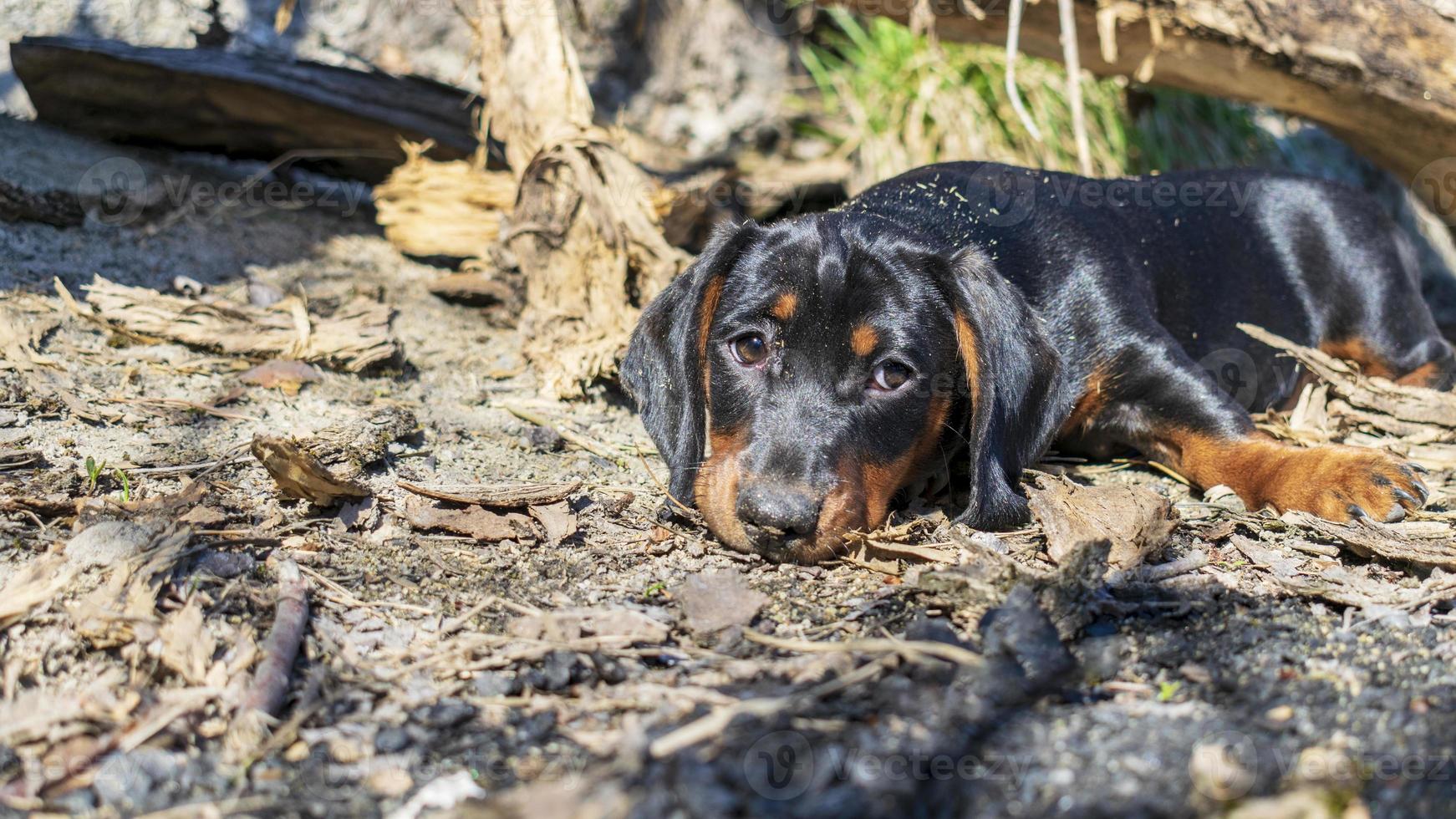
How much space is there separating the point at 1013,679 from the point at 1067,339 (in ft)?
6.95

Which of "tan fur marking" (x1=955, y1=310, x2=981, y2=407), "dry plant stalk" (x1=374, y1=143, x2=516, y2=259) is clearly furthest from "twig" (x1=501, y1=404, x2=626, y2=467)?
"dry plant stalk" (x1=374, y1=143, x2=516, y2=259)

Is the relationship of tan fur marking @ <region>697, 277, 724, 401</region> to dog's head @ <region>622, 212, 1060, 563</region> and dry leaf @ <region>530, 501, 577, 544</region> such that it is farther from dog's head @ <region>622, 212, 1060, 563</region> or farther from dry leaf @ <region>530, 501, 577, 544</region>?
dry leaf @ <region>530, 501, 577, 544</region>

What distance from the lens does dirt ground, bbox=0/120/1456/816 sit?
2.06m

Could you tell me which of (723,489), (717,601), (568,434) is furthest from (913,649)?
(568,434)

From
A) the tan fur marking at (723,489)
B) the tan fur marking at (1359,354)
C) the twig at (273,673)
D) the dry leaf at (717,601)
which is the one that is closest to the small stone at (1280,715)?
the dry leaf at (717,601)

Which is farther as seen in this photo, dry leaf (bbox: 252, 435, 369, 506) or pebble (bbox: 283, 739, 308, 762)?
dry leaf (bbox: 252, 435, 369, 506)

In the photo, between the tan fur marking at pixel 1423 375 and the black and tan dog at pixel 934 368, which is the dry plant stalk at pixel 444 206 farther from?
the tan fur marking at pixel 1423 375

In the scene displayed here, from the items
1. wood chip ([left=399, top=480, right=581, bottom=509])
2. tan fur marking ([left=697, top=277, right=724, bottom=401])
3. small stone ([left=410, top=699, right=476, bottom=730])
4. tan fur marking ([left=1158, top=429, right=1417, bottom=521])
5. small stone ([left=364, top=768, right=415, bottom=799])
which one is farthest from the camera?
tan fur marking ([left=697, top=277, right=724, bottom=401])

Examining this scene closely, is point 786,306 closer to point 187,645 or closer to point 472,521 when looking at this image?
point 472,521

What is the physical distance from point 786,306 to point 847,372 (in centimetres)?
28

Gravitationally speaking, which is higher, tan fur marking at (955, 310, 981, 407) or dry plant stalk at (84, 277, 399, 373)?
tan fur marking at (955, 310, 981, 407)

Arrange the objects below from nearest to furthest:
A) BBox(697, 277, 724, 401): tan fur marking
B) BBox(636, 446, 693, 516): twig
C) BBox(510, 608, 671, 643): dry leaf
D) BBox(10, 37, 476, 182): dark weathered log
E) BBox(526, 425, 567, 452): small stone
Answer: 1. BBox(510, 608, 671, 643): dry leaf
2. BBox(636, 446, 693, 516): twig
3. BBox(697, 277, 724, 401): tan fur marking
4. BBox(526, 425, 567, 452): small stone
5. BBox(10, 37, 476, 182): dark weathered log

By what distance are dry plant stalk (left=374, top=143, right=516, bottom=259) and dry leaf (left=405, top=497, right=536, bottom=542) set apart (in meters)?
2.70

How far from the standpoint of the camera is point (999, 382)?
140 inches
